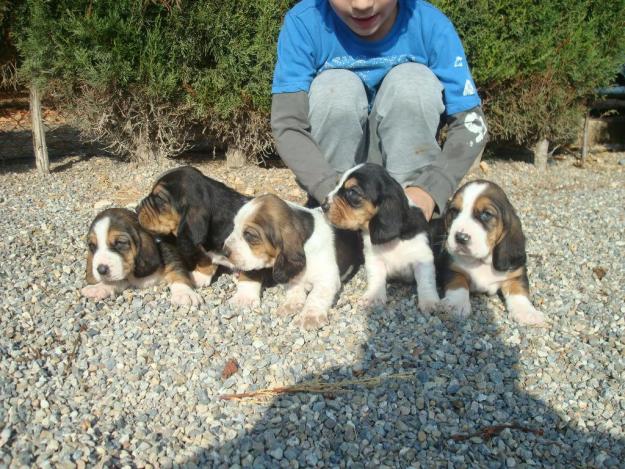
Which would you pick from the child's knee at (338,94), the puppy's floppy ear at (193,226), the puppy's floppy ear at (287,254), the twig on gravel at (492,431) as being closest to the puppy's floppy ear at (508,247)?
the puppy's floppy ear at (287,254)

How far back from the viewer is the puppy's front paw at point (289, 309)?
4855 millimetres

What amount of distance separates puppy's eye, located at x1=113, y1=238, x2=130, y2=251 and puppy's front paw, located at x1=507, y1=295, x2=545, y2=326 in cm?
300

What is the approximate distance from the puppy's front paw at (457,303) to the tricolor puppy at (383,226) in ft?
0.26

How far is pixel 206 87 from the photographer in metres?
8.22

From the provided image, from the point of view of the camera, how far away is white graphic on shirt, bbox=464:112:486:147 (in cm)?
564

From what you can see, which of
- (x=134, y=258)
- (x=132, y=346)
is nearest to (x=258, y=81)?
(x=134, y=258)

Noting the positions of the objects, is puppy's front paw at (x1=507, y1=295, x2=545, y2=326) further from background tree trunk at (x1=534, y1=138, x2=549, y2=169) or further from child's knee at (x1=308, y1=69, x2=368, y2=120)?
background tree trunk at (x1=534, y1=138, x2=549, y2=169)

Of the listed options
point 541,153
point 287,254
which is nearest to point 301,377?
point 287,254

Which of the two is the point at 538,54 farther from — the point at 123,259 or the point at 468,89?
the point at 123,259

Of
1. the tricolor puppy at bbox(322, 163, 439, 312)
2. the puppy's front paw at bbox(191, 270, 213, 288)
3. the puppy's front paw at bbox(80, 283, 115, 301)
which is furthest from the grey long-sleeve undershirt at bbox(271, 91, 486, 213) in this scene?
the puppy's front paw at bbox(80, 283, 115, 301)

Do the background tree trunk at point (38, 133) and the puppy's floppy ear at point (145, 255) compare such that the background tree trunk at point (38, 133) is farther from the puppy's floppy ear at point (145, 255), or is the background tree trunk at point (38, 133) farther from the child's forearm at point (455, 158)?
the child's forearm at point (455, 158)

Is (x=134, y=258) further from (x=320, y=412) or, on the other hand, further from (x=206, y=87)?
(x=206, y=87)

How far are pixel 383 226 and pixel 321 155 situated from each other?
1.26 meters

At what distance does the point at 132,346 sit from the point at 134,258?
3.30ft
